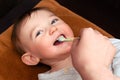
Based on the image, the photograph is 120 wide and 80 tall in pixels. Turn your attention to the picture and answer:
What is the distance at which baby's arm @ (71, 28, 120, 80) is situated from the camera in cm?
82

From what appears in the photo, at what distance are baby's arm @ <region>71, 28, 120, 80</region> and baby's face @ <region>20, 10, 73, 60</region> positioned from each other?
36 centimetres

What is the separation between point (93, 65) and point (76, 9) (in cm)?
117

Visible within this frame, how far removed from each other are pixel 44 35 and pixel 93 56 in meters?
0.45

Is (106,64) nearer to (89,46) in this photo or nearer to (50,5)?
(89,46)

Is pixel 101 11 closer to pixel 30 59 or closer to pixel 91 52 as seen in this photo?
pixel 30 59

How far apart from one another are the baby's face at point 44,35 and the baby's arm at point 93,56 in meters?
0.36

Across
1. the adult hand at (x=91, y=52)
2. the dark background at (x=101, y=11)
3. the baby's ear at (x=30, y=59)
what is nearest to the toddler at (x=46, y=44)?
the baby's ear at (x=30, y=59)

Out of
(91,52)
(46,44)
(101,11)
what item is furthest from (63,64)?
(101,11)

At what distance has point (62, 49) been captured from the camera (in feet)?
4.00

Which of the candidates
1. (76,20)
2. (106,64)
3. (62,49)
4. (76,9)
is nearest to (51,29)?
(62,49)

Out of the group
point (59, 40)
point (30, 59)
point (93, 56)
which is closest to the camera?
point (93, 56)

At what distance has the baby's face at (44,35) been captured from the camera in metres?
1.22

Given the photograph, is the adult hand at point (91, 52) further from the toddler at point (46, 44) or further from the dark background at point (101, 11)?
the dark background at point (101, 11)

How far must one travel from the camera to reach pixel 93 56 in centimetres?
83
